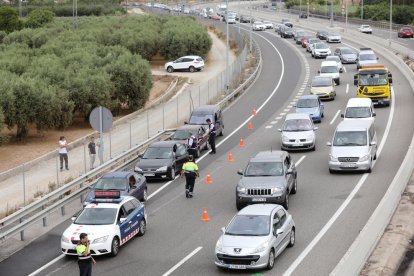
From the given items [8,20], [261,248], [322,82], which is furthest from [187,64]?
[261,248]

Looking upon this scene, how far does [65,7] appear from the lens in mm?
171375

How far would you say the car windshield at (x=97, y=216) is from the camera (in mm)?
23531

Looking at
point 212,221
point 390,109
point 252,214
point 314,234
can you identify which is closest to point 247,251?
point 252,214

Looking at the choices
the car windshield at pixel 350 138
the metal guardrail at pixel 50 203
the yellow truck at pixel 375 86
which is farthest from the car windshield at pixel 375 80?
the metal guardrail at pixel 50 203

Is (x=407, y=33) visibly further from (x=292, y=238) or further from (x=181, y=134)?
(x=292, y=238)

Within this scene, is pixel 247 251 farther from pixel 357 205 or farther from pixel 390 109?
pixel 390 109

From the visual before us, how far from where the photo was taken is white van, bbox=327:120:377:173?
105 ft

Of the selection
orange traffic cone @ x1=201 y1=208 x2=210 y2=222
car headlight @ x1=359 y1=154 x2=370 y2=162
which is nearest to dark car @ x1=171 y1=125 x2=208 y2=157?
car headlight @ x1=359 y1=154 x2=370 y2=162

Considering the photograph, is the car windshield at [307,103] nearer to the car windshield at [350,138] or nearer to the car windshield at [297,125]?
the car windshield at [297,125]

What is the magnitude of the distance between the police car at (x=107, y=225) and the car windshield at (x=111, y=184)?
224 cm

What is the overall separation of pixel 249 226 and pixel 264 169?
6673 millimetres

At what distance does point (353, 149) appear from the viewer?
3219 cm

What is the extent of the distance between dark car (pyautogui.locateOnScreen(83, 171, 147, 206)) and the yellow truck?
22.4 meters

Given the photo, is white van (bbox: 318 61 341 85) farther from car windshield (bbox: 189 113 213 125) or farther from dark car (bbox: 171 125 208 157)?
dark car (bbox: 171 125 208 157)
